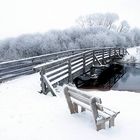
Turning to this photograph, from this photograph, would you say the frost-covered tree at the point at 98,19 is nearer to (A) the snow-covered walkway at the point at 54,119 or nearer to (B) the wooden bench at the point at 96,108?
(A) the snow-covered walkway at the point at 54,119

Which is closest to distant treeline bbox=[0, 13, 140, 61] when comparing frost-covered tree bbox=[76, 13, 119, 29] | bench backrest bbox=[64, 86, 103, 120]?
frost-covered tree bbox=[76, 13, 119, 29]

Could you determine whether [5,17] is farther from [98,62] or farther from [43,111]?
[43,111]

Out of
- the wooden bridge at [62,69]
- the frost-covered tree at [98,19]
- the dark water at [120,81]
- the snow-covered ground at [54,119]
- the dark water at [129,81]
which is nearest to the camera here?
the snow-covered ground at [54,119]

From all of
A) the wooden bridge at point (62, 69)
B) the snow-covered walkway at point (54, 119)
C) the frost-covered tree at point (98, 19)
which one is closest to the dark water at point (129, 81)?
the wooden bridge at point (62, 69)

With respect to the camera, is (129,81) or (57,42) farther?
(57,42)

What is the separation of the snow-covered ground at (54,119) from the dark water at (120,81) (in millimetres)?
3507

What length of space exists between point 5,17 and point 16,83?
67751 millimetres

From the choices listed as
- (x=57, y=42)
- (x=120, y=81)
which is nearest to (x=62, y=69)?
(x=120, y=81)

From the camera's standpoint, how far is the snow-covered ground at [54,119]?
4961 millimetres

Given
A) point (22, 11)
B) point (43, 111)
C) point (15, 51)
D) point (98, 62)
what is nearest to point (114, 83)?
point (98, 62)

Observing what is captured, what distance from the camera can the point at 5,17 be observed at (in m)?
72.1

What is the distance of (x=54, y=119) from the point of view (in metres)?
5.84

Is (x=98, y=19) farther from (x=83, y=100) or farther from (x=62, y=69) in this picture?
(x=83, y=100)

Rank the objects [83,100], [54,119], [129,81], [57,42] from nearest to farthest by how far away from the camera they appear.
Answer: [83,100] < [54,119] < [129,81] < [57,42]
